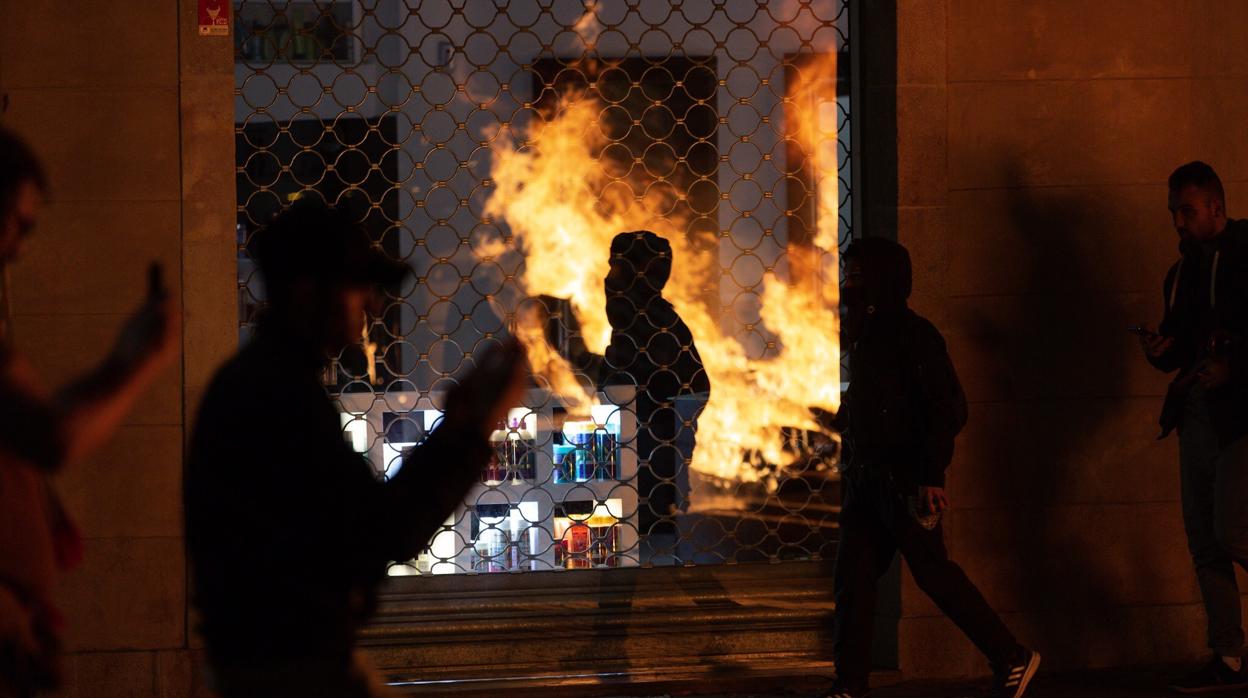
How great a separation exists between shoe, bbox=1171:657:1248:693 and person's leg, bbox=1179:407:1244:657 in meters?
0.07

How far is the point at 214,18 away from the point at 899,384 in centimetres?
339

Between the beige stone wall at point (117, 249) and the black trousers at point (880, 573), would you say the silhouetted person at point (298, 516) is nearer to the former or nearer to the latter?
the black trousers at point (880, 573)

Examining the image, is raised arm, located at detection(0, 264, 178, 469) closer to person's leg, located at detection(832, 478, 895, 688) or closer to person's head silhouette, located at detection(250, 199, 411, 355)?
person's head silhouette, located at detection(250, 199, 411, 355)

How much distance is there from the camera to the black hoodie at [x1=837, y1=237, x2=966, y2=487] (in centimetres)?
611

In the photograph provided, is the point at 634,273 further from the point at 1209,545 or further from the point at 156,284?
the point at 156,284

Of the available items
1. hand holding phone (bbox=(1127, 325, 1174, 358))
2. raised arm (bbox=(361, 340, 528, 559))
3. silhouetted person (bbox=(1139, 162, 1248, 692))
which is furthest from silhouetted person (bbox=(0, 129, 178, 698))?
silhouetted person (bbox=(1139, 162, 1248, 692))

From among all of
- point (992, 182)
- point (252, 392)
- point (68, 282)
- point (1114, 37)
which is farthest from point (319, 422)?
point (1114, 37)

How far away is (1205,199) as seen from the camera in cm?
643

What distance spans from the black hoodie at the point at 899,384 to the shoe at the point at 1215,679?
5.25 feet

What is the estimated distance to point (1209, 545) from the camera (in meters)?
6.60

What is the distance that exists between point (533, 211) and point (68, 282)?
2.12m

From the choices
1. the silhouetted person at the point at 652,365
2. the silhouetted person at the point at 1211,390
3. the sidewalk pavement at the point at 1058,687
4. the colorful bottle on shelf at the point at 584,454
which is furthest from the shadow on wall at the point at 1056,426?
the colorful bottle on shelf at the point at 584,454

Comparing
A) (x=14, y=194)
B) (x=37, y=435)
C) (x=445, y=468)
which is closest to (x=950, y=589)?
(x=445, y=468)

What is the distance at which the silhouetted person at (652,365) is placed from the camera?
748 cm
